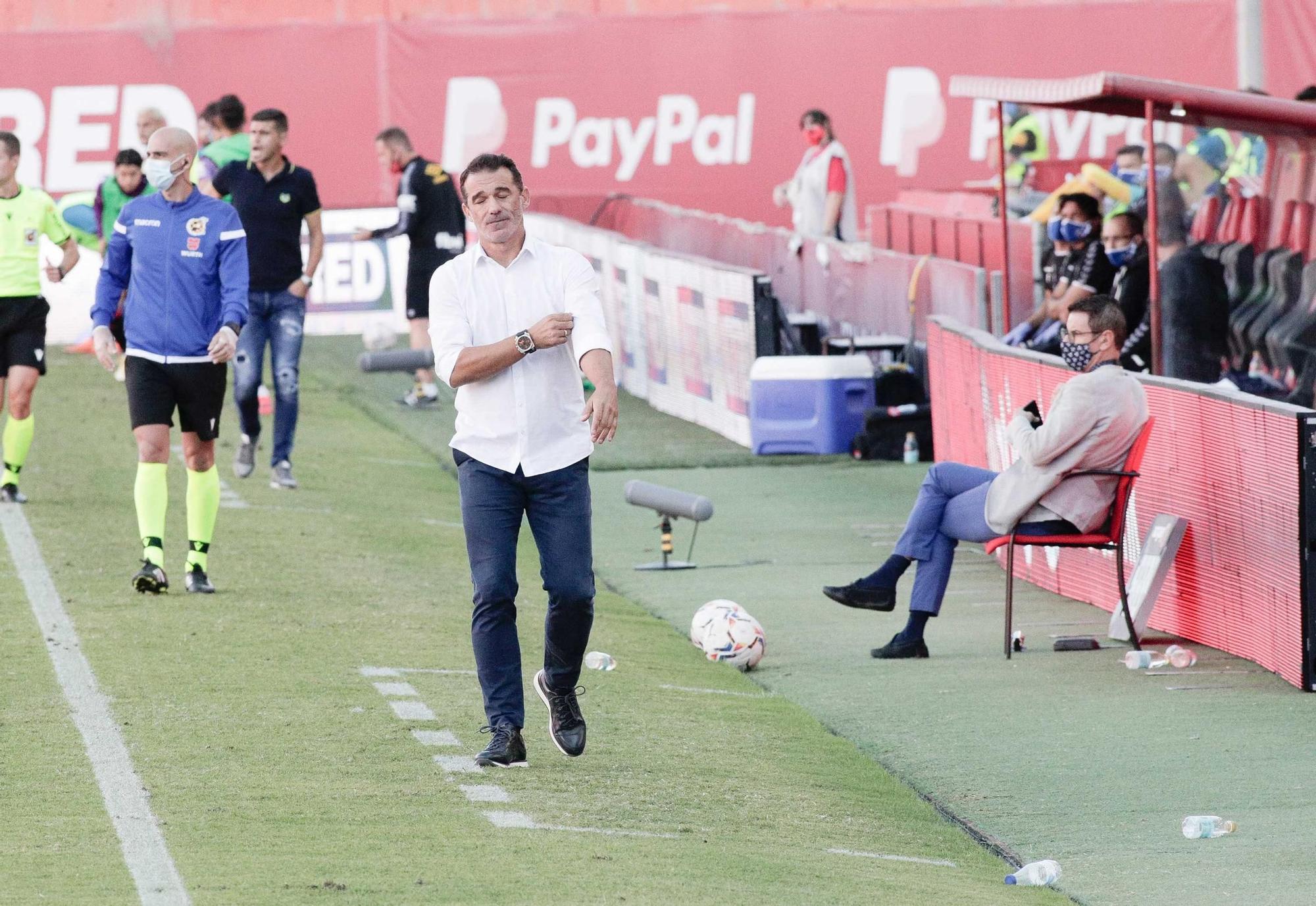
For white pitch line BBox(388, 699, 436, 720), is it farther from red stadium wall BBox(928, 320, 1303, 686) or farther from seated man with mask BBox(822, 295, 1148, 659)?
red stadium wall BBox(928, 320, 1303, 686)

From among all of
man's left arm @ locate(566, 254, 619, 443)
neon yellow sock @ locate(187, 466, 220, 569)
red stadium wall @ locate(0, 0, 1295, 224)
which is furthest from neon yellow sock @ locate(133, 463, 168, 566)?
red stadium wall @ locate(0, 0, 1295, 224)

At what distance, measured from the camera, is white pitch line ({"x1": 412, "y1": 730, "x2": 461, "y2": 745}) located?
→ 294 inches

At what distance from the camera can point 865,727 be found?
8.14 metres

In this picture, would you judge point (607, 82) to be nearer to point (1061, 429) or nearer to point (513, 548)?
point (1061, 429)

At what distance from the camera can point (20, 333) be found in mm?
12758

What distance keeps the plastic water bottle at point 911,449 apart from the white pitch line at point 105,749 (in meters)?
6.44

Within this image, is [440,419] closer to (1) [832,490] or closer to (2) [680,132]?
(1) [832,490]

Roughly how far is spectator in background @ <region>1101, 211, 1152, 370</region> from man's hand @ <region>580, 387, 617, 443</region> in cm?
675

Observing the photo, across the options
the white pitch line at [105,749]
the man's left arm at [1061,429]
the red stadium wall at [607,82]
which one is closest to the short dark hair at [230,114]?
the white pitch line at [105,749]

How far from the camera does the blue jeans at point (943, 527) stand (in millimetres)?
9336

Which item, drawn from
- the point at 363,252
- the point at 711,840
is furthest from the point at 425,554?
the point at 363,252

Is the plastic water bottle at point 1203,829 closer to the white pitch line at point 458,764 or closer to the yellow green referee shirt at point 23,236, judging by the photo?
the white pitch line at point 458,764

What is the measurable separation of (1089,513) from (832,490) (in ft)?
17.9

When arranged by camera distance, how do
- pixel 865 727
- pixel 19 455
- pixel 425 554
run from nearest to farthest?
pixel 865 727
pixel 425 554
pixel 19 455
